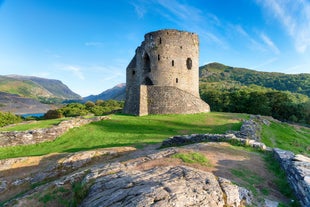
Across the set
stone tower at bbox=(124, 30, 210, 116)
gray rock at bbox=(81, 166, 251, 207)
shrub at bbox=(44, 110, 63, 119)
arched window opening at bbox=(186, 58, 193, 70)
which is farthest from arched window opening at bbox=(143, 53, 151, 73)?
shrub at bbox=(44, 110, 63, 119)

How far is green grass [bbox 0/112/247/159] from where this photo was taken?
1816 cm

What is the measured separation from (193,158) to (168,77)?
20531mm

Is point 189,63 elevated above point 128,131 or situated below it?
above

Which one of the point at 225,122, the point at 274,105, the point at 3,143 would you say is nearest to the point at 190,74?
the point at 225,122

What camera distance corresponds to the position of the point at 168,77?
97.4 ft

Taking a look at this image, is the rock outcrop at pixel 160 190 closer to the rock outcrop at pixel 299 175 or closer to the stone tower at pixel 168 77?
the rock outcrop at pixel 299 175

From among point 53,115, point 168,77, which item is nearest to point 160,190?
point 168,77

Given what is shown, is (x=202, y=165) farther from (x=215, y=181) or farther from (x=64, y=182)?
(x=64, y=182)

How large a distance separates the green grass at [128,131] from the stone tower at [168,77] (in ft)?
6.78

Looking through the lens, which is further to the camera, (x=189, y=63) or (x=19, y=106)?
(x=19, y=106)

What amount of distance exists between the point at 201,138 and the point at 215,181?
798 centimetres

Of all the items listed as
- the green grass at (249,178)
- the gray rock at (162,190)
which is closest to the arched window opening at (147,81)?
the green grass at (249,178)

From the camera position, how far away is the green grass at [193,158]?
31.7ft

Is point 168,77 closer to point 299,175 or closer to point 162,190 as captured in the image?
point 299,175
